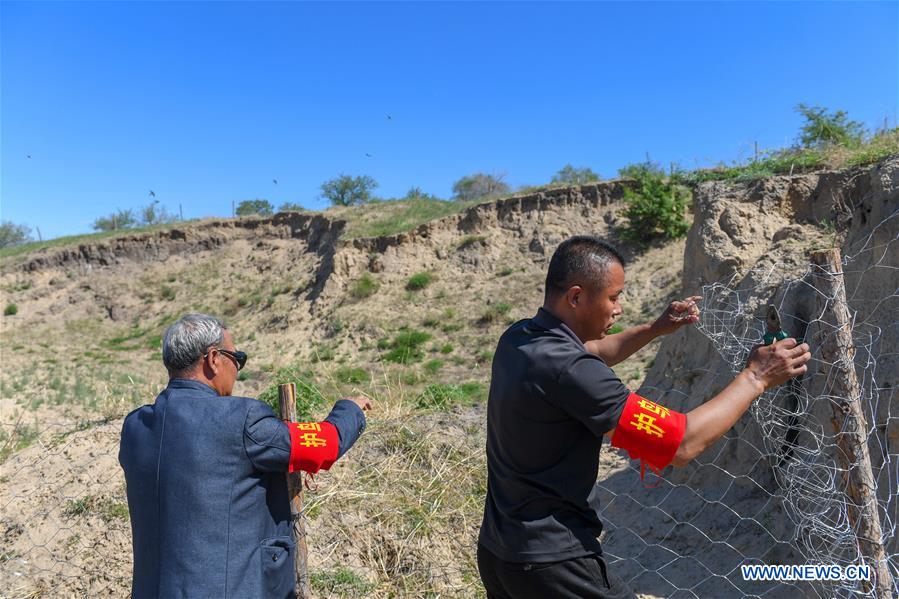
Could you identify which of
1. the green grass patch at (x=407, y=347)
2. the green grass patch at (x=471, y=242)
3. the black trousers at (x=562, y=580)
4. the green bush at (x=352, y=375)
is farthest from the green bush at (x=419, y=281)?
the black trousers at (x=562, y=580)

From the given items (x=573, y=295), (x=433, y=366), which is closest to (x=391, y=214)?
(x=433, y=366)

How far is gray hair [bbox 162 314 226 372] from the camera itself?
2193 mm

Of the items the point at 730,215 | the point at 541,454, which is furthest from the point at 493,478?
the point at 730,215

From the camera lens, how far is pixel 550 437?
1.90 metres

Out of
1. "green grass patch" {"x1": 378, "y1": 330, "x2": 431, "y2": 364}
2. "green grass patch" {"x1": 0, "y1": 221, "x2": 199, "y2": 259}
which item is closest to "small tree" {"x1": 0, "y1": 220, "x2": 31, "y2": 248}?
"green grass patch" {"x1": 0, "y1": 221, "x2": 199, "y2": 259}

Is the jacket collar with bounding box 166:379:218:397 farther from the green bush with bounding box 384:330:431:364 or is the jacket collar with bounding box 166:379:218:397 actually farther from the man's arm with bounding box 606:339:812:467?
the green bush with bounding box 384:330:431:364

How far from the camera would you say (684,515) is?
4.27m

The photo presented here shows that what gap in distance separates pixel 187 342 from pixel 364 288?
618 inches

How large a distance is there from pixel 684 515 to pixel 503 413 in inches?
114

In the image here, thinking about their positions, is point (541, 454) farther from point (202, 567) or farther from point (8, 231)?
point (8, 231)

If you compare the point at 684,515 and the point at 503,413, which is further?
the point at 684,515

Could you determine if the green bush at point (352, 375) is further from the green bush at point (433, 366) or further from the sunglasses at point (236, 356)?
the sunglasses at point (236, 356)

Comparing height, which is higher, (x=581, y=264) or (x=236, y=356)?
(x=581, y=264)

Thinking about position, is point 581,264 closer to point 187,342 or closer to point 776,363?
point 776,363
